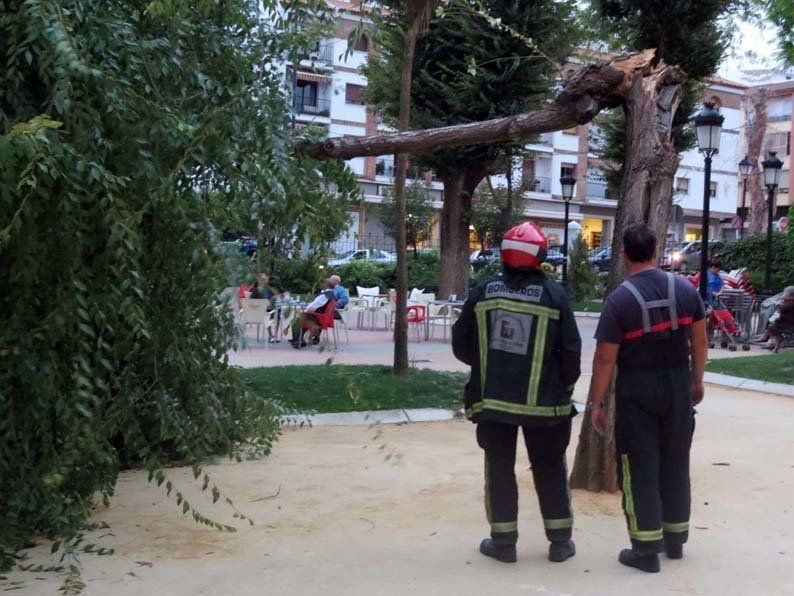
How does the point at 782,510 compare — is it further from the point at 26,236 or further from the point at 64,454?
the point at 26,236

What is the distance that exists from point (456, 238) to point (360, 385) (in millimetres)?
16241

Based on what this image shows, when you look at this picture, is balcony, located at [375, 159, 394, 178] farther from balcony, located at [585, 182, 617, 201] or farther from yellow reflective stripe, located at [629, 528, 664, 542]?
yellow reflective stripe, located at [629, 528, 664, 542]

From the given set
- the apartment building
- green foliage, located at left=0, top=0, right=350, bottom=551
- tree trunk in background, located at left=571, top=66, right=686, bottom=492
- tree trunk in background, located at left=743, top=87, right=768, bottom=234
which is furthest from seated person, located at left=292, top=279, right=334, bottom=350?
tree trunk in background, located at left=743, top=87, right=768, bottom=234

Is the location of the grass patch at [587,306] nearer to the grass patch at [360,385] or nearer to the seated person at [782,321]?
the seated person at [782,321]

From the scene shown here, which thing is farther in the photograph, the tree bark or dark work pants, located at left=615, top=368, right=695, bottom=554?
the tree bark

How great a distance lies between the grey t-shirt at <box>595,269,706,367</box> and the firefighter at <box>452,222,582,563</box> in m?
0.20

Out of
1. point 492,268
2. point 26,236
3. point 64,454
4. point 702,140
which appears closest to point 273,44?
point 26,236

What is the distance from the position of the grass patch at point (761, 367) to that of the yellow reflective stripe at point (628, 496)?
8233 millimetres

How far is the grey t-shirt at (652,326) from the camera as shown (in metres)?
4.79

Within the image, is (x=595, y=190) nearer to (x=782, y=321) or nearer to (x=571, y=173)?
(x=571, y=173)

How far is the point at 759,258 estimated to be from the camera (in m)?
29.5

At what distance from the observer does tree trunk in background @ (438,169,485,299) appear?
24.5 meters

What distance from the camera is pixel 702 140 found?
1620cm

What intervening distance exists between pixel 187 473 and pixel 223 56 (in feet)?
10.2
